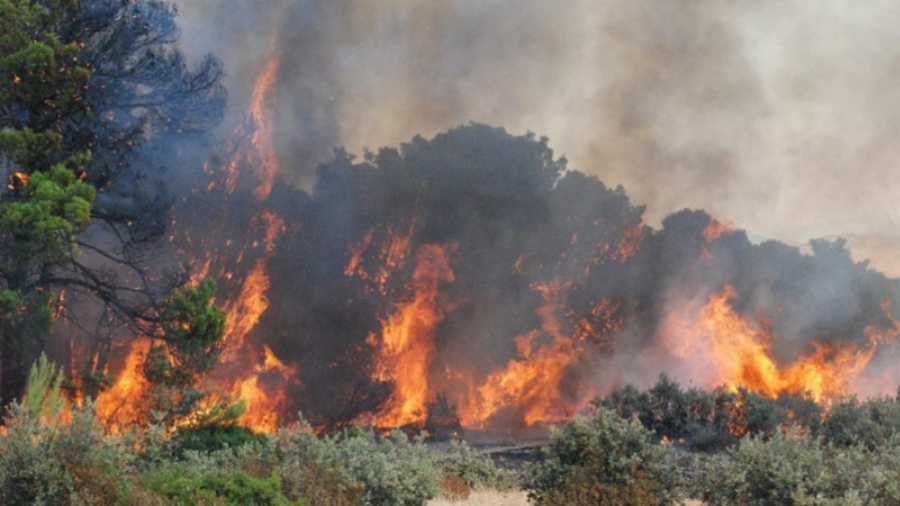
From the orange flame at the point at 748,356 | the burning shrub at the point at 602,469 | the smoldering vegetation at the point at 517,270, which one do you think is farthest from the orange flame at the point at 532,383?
the burning shrub at the point at 602,469

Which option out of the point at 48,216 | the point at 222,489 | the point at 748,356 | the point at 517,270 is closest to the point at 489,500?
the point at 222,489

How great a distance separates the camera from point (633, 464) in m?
10.2

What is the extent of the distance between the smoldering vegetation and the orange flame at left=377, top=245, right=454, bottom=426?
0.25 meters

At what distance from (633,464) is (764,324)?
876 inches

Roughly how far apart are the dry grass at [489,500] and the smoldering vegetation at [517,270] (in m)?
15.1

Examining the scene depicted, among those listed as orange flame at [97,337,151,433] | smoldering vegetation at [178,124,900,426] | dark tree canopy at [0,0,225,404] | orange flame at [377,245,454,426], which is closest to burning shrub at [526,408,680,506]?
dark tree canopy at [0,0,225,404]

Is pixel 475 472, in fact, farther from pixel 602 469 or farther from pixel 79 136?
pixel 79 136

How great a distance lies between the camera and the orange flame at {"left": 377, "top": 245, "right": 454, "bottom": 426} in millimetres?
27953

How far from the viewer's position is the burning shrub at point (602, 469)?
32.8 ft

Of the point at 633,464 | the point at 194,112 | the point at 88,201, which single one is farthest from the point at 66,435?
the point at 194,112

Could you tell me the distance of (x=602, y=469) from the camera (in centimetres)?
1034

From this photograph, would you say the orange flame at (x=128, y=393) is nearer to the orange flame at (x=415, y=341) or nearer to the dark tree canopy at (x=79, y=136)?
the dark tree canopy at (x=79, y=136)

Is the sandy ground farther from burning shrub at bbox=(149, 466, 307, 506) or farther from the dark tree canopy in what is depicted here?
the dark tree canopy

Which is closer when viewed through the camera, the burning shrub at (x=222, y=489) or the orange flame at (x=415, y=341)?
the burning shrub at (x=222, y=489)
